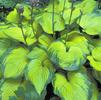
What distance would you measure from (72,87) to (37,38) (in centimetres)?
74

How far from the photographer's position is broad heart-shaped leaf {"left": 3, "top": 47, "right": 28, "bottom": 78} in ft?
10.2

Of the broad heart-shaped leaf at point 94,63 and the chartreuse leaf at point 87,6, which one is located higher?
the chartreuse leaf at point 87,6

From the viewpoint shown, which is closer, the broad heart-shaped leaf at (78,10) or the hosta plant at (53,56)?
the hosta plant at (53,56)

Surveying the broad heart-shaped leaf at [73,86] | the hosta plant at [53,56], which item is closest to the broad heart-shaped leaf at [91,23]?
the hosta plant at [53,56]

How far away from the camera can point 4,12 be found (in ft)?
16.1

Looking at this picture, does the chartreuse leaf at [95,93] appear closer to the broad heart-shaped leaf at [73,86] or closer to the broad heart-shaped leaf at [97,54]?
the broad heart-shaped leaf at [73,86]

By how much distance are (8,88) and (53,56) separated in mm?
541

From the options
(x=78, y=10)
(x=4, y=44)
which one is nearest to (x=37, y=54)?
(x=4, y=44)

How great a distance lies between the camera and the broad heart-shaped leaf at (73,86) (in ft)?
9.61

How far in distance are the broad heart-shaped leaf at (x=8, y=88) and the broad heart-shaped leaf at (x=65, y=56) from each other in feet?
1.47

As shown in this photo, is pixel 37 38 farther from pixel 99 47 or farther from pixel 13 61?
pixel 99 47

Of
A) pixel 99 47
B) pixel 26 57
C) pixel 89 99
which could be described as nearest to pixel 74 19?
pixel 99 47

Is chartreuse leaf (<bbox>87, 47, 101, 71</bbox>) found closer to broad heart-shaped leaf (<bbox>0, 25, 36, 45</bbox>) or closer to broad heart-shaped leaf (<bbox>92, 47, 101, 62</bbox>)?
broad heart-shaped leaf (<bbox>92, 47, 101, 62</bbox>)

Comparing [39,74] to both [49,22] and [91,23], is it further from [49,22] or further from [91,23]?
[91,23]
